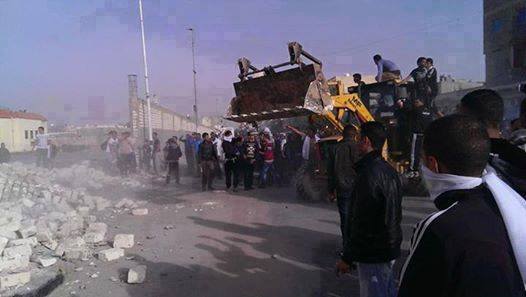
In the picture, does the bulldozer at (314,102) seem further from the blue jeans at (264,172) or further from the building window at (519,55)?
the building window at (519,55)

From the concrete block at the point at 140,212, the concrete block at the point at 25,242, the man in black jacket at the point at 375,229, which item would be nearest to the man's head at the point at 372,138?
the man in black jacket at the point at 375,229

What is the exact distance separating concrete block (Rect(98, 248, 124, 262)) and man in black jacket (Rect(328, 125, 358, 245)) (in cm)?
330

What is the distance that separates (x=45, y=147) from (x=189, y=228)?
40.0ft

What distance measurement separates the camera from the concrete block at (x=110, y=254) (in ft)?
21.4

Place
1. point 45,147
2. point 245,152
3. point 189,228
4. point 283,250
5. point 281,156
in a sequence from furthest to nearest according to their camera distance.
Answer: point 45,147 < point 281,156 < point 245,152 < point 189,228 < point 283,250

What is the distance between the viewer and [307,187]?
11156 mm

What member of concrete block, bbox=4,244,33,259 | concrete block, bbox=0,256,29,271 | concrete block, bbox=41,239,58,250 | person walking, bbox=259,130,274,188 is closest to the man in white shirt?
person walking, bbox=259,130,274,188

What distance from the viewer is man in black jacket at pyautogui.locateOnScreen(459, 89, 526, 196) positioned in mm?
2160

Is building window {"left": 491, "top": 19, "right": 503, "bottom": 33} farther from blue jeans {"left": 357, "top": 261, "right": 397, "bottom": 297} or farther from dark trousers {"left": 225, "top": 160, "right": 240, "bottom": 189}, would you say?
blue jeans {"left": 357, "top": 261, "right": 397, "bottom": 297}

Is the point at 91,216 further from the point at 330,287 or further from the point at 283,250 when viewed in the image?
the point at 330,287

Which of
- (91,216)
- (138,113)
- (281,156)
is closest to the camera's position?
(91,216)

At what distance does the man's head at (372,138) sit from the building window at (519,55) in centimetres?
2567

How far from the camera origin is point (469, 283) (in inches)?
58.7

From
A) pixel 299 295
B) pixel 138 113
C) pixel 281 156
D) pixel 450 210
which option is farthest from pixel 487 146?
pixel 138 113
